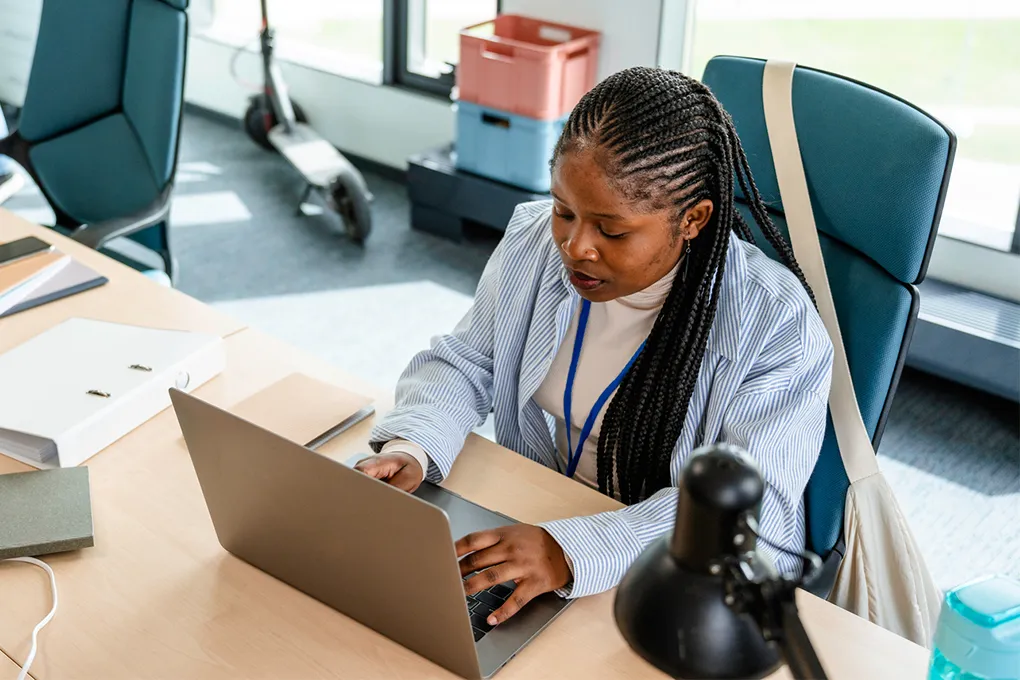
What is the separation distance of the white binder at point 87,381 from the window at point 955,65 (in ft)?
6.41

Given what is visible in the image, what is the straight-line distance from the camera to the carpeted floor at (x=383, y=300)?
243 centimetres

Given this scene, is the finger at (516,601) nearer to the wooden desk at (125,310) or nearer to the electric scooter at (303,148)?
the wooden desk at (125,310)

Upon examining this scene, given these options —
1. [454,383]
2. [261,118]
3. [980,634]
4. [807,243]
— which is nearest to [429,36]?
[261,118]

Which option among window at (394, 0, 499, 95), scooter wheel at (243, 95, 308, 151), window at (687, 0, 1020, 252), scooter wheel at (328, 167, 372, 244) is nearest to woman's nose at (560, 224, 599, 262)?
window at (687, 0, 1020, 252)

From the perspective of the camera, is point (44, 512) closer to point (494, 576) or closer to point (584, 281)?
point (494, 576)

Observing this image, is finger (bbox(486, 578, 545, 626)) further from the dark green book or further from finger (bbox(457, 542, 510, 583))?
the dark green book

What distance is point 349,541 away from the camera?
1.01 metres

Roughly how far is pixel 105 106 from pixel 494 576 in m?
1.63

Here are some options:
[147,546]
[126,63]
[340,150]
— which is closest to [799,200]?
[147,546]

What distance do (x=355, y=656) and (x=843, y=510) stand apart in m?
0.67

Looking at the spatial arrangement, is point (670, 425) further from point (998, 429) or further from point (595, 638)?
point (998, 429)

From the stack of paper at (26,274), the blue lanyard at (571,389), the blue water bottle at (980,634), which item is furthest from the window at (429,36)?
the blue water bottle at (980,634)

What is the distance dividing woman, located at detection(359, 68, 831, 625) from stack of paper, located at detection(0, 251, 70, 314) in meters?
0.69

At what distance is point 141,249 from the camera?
2369mm
